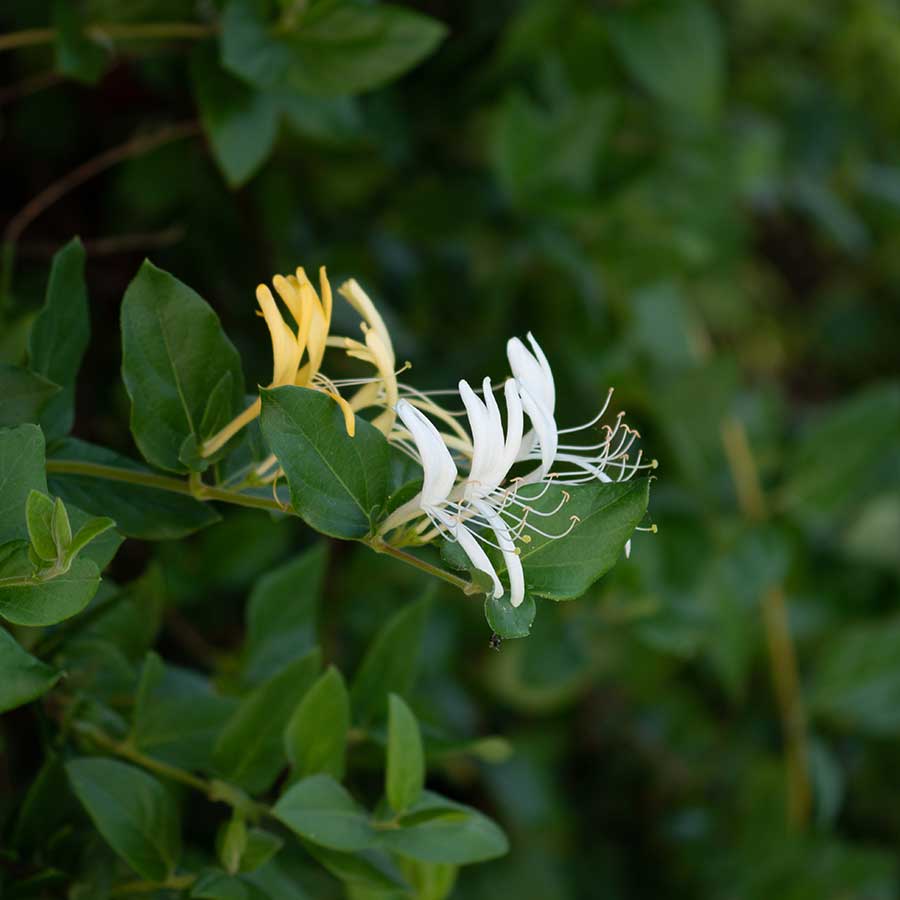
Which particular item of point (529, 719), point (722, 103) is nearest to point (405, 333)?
point (529, 719)

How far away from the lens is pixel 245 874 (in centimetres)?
46

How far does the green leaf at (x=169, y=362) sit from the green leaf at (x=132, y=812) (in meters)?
0.13

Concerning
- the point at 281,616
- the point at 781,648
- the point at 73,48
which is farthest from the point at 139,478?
the point at 781,648

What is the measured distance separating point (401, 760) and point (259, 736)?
7 cm

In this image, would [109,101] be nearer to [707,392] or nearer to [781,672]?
[707,392]

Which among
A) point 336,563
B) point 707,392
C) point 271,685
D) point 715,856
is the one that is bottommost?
point 715,856

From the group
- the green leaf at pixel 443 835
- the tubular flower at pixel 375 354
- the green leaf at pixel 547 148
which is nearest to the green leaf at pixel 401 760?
the green leaf at pixel 443 835

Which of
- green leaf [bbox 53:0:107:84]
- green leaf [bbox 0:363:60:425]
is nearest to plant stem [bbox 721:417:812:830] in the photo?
green leaf [bbox 53:0:107:84]

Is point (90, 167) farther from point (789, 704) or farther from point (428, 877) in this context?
point (789, 704)

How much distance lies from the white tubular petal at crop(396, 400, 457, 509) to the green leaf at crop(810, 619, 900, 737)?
2.73 ft

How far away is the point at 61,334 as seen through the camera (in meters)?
0.45

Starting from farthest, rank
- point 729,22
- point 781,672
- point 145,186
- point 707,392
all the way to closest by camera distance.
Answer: point 729,22, point 781,672, point 707,392, point 145,186

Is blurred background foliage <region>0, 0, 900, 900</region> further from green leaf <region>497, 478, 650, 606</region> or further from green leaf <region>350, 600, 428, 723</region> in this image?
green leaf <region>497, 478, 650, 606</region>

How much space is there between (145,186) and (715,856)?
2.74ft
